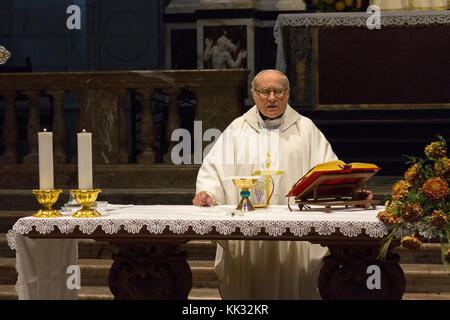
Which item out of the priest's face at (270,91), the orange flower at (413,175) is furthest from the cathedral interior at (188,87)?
the orange flower at (413,175)

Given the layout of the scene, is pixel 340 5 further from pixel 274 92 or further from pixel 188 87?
pixel 274 92

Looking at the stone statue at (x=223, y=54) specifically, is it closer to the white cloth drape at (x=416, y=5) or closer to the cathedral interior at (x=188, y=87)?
the cathedral interior at (x=188, y=87)

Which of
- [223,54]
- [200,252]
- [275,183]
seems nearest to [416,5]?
[223,54]

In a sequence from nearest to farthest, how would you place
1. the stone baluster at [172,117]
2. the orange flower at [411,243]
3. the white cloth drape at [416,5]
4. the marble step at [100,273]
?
the orange flower at [411,243]
the marble step at [100,273]
the stone baluster at [172,117]
the white cloth drape at [416,5]

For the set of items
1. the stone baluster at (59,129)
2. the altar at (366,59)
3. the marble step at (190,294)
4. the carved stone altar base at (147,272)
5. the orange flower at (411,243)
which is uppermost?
the altar at (366,59)

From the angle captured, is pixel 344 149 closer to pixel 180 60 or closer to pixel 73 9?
pixel 180 60

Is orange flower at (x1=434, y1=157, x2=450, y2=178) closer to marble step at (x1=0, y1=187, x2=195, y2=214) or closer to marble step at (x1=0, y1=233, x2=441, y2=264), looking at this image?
marble step at (x1=0, y1=233, x2=441, y2=264)

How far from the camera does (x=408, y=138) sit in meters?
9.77

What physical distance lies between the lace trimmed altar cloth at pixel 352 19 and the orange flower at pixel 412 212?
605cm

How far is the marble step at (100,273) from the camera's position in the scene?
6.60m

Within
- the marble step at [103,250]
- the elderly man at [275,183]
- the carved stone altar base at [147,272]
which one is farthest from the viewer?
the marble step at [103,250]

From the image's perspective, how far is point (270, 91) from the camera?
5066mm

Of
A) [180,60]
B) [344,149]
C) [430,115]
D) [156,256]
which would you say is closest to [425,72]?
[430,115]

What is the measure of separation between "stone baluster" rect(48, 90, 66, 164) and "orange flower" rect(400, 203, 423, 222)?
510 centimetres
